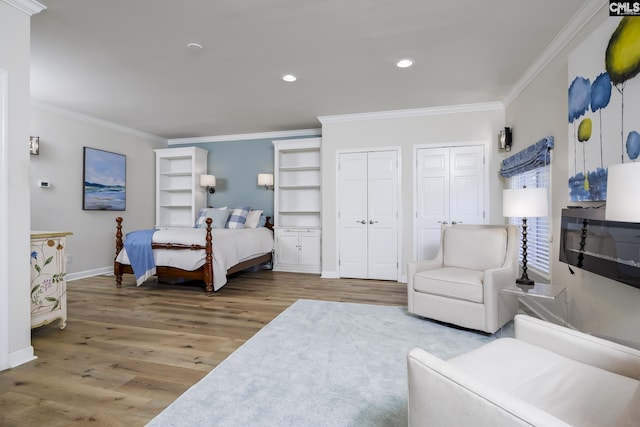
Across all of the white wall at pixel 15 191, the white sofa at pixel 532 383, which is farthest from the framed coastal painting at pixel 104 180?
the white sofa at pixel 532 383

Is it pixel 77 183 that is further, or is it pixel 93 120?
pixel 93 120

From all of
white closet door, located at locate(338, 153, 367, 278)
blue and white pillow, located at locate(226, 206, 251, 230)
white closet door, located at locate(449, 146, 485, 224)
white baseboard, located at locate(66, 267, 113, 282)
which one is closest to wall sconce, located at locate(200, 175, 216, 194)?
blue and white pillow, located at locate(226, 206, 251, 230)

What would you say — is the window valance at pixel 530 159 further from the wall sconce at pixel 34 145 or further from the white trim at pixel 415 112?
the wall sconce at pixel 34 145

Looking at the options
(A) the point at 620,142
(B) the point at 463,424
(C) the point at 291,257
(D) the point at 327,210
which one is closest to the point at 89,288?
(C) the point at 291,257

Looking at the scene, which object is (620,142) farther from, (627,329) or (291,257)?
(291,257)

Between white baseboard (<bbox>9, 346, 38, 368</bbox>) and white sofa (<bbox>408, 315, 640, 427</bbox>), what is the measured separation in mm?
2612

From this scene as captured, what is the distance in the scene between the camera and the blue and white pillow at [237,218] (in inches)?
213

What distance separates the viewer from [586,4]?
88.4 inches

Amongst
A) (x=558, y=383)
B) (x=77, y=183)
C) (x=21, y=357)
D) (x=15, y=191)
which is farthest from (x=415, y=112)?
(x=77, y=183)

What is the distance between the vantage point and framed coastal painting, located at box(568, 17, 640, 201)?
1.78m

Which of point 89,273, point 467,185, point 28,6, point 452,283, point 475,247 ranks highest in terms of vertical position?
point 28,6

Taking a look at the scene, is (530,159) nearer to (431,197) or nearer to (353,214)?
(431,197)

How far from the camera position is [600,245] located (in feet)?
6.56

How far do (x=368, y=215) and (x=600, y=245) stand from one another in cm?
301
